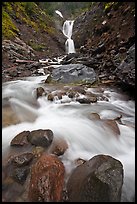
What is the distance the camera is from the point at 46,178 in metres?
3.36

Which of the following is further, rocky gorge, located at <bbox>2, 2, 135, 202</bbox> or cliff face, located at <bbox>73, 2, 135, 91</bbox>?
cliff face, located at <bbox>73, 2, 135, 91</bbox>

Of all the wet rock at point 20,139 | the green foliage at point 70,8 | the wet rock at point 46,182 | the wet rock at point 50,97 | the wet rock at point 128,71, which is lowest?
the wet rock at point 46,182

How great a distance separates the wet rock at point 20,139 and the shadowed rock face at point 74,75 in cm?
502

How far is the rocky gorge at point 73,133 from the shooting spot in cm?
336

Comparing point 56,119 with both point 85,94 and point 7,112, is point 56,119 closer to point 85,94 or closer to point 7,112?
point 7,112

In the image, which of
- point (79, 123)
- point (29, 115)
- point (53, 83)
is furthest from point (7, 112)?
point (53, 83)

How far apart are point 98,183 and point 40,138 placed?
166 cm

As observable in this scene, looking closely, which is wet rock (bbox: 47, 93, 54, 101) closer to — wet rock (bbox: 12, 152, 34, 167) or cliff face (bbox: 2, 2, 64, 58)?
wet rock (bbox: 12, 152, 34, 167)

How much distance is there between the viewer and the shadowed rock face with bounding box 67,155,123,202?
3162 millimetres

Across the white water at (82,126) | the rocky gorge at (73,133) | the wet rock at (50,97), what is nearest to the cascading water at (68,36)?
the rocky gorge at (73,133)

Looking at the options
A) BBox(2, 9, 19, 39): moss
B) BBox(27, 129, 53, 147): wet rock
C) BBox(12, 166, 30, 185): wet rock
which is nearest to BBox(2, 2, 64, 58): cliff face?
BBox(2, 9, 19, 39): moss

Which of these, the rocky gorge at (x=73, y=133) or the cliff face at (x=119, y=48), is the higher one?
the cliff face at (x=119, y=48)

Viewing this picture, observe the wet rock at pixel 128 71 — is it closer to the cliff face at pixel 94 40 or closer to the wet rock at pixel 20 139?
the cliff face at pixel 94 40

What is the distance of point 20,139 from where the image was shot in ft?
15.1
